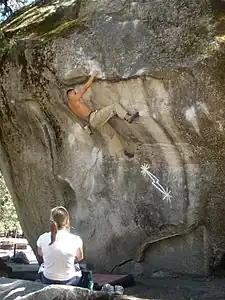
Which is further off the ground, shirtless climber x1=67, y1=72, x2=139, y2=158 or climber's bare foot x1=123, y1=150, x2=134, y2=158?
shirtless climber x1=67, y1=72, x2=139, y2=158

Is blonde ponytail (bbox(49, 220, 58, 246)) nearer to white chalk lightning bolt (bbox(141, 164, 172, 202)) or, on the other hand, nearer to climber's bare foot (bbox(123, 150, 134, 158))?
white chalk lightning bolt (bbox(141, 164, 172, 202))

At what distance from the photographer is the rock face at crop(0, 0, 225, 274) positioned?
856cm

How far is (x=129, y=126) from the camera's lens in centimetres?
934

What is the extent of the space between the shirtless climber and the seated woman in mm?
3302

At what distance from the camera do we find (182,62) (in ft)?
27.5

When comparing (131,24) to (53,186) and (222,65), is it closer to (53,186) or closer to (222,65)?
(222,65)

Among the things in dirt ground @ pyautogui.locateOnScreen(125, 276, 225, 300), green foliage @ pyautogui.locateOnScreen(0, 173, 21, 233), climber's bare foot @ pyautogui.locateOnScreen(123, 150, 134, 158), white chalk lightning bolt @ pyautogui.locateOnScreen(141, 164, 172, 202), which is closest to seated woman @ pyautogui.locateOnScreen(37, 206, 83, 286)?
dirt ground @ pyautogui.locateOnScreen(125, 276, 225, 300)

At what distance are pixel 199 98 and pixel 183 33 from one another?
106 cm

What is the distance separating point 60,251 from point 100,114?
12.3 feet

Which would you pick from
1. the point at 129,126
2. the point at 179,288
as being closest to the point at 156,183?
the point at 129,126

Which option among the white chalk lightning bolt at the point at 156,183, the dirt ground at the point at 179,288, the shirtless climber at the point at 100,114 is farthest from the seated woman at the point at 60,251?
A: the shirtless climber at the point at 100,114

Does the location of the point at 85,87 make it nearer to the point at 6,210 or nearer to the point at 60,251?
the point at 60,251

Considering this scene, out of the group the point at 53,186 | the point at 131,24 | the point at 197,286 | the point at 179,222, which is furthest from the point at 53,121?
the point at 197,286

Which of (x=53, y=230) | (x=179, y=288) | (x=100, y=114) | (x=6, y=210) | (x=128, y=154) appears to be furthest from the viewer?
(x=6, y=210)
